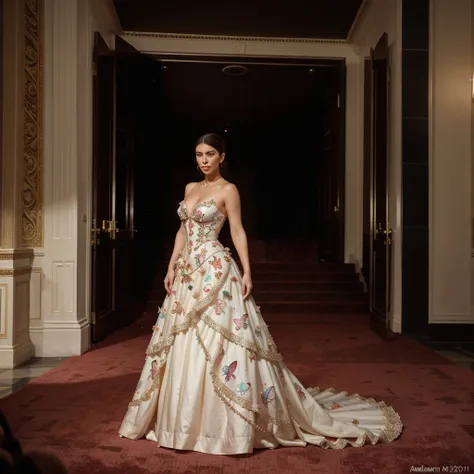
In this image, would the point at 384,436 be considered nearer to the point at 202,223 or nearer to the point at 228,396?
the point at 228,396

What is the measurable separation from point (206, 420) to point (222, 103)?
8.92m

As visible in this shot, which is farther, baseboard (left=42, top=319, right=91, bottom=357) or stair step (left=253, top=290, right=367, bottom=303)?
stair step (left=253, top=290, right=367, bottom=303)

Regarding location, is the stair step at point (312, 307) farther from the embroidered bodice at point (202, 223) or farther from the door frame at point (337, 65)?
the embroidered bodice at point (202, 223)

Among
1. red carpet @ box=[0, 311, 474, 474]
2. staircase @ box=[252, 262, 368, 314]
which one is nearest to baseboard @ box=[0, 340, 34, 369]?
red carpet @ box=[0, 311, 474, 474]

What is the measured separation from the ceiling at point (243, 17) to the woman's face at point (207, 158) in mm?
3911

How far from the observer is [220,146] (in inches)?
91.9

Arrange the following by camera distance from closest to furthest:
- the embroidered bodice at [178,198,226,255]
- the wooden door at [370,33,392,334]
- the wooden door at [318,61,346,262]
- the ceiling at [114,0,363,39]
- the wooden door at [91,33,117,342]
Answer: the embroidered bodice at [178,198,226,255] → the wooden door at [91,33,117,342] → the wooden door at [370,33,392,334] → the ceiling at [114,0,363,39] → the wooden door at [318,61,346,262]

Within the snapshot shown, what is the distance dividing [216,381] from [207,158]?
40.9 inches

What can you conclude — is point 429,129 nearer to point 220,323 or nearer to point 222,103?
point 220,323

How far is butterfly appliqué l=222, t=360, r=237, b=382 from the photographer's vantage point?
2.04 m

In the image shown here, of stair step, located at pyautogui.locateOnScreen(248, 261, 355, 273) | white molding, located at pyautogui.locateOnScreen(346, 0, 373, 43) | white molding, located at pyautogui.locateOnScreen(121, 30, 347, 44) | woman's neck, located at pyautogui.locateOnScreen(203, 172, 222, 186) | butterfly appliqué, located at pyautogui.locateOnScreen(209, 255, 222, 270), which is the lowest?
stair step, located at pyautogui.locateOnScreen(248, 261, 355, 273)

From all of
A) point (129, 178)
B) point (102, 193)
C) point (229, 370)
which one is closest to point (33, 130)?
point (102, 193)

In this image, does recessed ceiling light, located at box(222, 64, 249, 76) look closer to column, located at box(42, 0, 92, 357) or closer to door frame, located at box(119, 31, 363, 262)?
door frame, located at box(119, 31, 363, 262)

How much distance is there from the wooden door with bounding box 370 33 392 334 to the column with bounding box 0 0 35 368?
3349 millimetres
